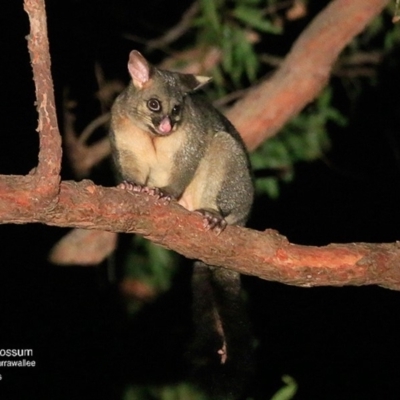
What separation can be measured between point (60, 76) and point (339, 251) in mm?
4430

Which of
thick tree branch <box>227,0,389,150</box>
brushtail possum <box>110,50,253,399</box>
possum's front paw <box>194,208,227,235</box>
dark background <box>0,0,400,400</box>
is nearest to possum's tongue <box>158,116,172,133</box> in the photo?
brushtail possum <box>110,50,253,399</box>

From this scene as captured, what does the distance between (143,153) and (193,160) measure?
31cm

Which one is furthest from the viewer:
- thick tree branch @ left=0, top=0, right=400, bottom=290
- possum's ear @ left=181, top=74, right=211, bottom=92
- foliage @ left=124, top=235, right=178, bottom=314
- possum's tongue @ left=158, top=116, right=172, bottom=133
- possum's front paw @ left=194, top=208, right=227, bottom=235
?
foliage @ left=124, top=235, right=178, bottom=314

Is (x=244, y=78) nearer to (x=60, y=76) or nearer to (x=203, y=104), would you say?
(x=60, y=76)

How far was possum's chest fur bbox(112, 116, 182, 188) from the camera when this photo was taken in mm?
5367

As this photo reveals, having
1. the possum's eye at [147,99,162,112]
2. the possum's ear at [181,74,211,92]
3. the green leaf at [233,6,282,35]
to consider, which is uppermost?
the green leaf at [233,6,282,35]

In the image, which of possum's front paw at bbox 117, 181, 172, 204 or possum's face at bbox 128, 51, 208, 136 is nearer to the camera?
possum's front paw at bbox 117, 181, 172, 204

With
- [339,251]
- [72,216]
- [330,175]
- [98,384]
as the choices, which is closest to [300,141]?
[330,175]

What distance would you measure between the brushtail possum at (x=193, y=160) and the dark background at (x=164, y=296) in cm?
233

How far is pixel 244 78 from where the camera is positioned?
885cm

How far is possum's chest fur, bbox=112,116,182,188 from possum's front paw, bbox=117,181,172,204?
0.36 meters

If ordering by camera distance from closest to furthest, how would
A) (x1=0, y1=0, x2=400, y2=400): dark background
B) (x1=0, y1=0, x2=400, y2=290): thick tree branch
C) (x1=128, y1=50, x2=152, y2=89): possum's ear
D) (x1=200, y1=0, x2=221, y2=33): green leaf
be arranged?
(x1=0, y1=0, x2=400, y2=290): thick tree branch
(x1=128, y1=50, x2=152, y2=89): possum's ear
(x1=200, y1=0, x2=221, y2=33): green leaf
(x1=0, y1=0, x2=400, y2=400): dark background

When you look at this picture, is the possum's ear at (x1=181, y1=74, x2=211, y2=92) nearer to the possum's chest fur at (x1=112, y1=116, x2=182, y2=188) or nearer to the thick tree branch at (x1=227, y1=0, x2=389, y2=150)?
the possum's chest fur at (x1=112, y1=116, x2=182, y2=188)

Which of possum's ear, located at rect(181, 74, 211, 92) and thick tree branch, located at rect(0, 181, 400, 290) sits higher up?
possum's ear, located at rect(181, 74, 211, 92)
